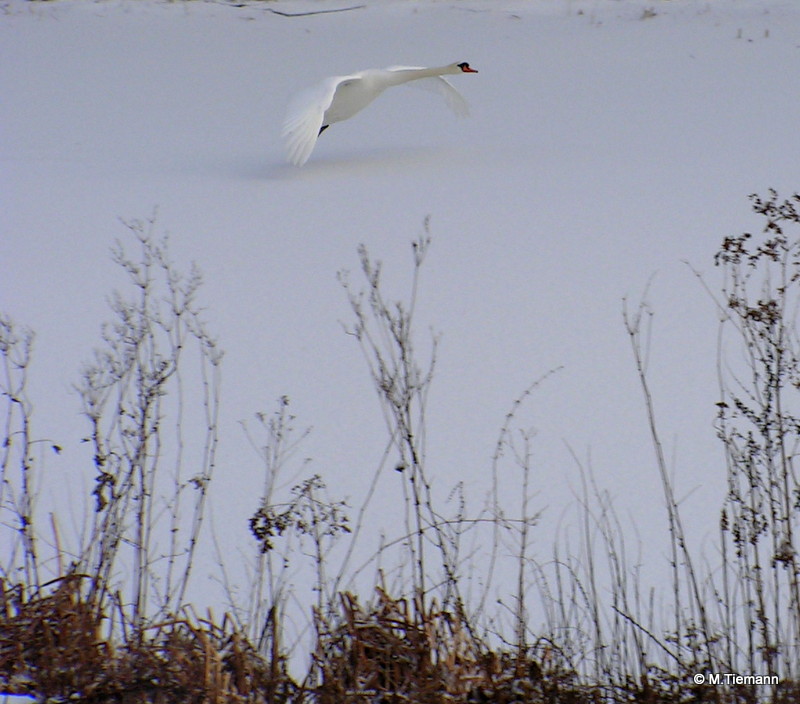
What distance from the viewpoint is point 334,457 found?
3.74 meters

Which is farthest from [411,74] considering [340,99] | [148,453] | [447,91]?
[148,453]

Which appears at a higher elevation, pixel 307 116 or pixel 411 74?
pixel 411 74

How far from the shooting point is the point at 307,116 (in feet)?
18.7

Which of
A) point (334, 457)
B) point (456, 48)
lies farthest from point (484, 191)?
point (456, 48)

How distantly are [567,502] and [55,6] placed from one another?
8.80 m

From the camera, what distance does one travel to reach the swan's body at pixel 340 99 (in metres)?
5.68

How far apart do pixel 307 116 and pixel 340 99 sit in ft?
1.62

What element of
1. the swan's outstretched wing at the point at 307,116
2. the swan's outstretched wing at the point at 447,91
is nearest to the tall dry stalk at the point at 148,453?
the swan's outstretched wing at the point at 307,116

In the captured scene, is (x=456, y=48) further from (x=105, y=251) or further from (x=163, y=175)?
(x=105, y=251)

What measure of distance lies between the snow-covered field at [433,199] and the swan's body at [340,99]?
34 centimetres

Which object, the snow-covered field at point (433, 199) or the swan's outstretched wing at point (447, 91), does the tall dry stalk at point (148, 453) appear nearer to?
the snow-covered field at point (433, 199)

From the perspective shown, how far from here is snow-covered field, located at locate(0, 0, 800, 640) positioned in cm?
392

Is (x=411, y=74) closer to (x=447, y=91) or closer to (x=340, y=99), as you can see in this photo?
(x=340, y=99)

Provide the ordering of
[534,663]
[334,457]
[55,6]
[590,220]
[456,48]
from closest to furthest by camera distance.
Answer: [534,663], [334,457], [590,220], [456,48], [55,6]
